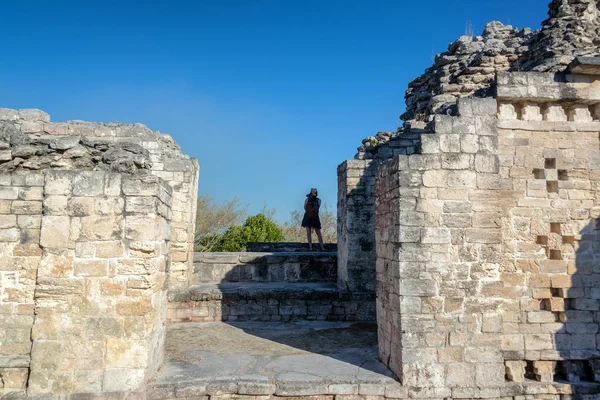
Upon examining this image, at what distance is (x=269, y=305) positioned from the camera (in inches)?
312

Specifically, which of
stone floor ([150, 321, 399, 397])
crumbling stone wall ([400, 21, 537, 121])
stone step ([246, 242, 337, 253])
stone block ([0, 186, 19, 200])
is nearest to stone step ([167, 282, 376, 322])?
stone floor ([150, 321, 399, 397])

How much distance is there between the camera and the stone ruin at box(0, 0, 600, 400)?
4344mm

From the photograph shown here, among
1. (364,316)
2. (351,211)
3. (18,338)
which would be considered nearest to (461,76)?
(351,211)

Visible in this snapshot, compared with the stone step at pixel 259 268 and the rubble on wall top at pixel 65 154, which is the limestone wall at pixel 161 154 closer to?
the stone step at pixel 259 268

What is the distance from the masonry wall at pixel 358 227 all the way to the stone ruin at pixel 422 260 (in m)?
2.42

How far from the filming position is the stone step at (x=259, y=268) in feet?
31.9

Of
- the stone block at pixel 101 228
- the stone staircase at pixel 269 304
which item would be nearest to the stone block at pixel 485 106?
the stone staircase at pixel 269 304

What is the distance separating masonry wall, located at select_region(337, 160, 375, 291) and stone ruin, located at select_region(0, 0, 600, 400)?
7.94ft

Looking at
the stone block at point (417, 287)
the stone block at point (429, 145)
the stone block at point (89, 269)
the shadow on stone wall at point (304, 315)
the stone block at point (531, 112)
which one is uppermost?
the stone block at point (531, 112)

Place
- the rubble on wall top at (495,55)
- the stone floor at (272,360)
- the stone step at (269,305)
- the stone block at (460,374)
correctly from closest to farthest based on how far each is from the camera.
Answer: the stone floor at (272,360) < the stone block at (460,374) < the rubble on wall top at (495,55) < the stone step at (269,305)

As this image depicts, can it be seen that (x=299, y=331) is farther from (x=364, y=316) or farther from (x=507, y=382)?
(x=507, y=382)

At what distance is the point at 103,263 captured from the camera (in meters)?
4.40

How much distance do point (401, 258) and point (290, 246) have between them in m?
8.07

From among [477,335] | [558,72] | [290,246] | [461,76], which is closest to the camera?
[477,335]
